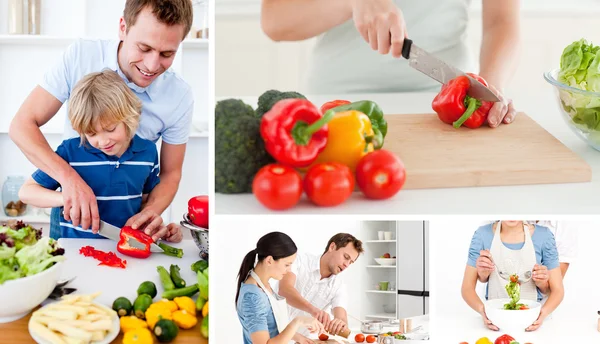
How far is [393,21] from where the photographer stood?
121cm

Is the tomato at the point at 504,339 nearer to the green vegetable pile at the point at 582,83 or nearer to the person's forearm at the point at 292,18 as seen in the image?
the green vegetable pile at the point at 582,83

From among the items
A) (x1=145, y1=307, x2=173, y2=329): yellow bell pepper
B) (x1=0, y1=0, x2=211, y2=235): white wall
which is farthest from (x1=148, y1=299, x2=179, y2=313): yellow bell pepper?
(x1=0, y1=0, x2=211, y2=235): white wall

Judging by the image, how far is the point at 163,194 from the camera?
6.57 ft

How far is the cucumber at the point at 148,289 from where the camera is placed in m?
1.26

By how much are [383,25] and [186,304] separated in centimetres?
64

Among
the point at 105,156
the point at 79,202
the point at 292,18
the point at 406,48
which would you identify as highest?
the point at 292,18

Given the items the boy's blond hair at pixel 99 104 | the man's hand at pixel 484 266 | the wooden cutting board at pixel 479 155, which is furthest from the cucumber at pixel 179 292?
the boy's blond hair at pixel 99 104

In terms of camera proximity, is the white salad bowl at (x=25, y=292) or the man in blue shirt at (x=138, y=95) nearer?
the white salad bowl at (x=25, y=292)

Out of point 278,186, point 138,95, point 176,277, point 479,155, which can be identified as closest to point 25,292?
point 176,277

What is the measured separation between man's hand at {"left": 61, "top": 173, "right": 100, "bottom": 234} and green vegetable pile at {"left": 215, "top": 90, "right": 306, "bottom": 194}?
0.70 meters

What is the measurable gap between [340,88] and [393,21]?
504 millimetres

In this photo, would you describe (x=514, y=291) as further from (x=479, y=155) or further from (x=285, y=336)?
(x=285, y=336)

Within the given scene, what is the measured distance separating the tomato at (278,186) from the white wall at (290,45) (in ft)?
0.95

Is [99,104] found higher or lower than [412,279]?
higher
